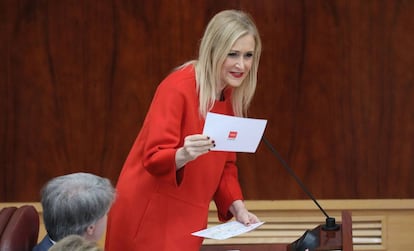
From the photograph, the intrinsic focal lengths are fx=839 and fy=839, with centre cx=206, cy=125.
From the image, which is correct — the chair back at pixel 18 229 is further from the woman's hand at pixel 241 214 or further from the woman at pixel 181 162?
the woman's hand at pixel 241 214

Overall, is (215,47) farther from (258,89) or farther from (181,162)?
(258,89)

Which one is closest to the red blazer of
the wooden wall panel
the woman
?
the woman

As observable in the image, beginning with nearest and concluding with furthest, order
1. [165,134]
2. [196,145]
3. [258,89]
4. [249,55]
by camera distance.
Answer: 1. [196,145]
2. [165,134]
3. [249,55]
4. [258,89]

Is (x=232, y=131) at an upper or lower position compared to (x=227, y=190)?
upper

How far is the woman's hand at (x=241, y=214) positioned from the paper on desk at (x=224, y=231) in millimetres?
29

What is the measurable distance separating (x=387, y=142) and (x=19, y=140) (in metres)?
1.81

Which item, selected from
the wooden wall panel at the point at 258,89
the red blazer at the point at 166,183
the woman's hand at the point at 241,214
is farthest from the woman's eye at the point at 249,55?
the wooden wall panel at the point at 258,89

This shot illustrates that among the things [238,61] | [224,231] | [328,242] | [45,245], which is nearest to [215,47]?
[238,61]

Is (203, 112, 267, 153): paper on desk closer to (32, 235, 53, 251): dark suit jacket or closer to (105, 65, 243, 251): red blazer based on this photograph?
(105, 65, 243, 251): red blazer

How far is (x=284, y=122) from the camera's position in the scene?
4117mm

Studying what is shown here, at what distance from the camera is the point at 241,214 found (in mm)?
2637

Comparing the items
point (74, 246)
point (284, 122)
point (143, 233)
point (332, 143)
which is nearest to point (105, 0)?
point (284, 122)

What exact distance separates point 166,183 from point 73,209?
46 cm

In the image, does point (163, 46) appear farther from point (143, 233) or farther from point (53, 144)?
point (143, 233)
